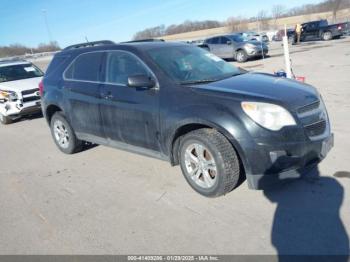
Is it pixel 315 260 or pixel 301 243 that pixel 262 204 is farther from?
pixel 315 260

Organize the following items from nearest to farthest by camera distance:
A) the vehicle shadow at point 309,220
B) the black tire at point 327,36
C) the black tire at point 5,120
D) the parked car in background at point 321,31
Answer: the vehicle shadow at point 309,220 → the black tire at point 5,120 → the parked car in background at point 321,31 → the black tire at point 327,36

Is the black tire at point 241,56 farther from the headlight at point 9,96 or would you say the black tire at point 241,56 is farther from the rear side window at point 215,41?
the headlight at point 9,96

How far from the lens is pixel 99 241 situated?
3.70 m

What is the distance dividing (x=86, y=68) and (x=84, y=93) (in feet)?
1.33

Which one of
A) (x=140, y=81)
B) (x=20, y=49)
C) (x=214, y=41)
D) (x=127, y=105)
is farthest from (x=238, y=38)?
(x=20, y=49)

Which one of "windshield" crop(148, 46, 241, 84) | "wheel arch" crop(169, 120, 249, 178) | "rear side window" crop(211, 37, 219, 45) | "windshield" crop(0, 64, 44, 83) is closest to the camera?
"wheel arch" crop(169, 120, 249, 178)

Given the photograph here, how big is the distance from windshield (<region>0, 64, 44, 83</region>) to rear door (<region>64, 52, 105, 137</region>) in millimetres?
5923

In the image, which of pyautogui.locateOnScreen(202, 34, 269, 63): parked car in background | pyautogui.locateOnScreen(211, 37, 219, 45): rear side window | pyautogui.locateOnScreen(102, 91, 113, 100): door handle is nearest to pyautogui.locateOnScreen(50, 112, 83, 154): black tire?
pyautogui.locateOnScreen(102, 91, 113, 100): door handle

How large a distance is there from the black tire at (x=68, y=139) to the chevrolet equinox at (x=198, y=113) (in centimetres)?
40

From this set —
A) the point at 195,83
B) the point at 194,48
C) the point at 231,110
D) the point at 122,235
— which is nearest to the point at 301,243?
the point at 231,110

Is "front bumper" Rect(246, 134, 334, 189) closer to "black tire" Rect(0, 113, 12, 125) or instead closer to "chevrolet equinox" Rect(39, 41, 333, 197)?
"chevrolet equinox" Rect(39, 41, 333, 197)

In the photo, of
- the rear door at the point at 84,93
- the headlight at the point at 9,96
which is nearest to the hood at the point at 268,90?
the rear door at the point at 84,93

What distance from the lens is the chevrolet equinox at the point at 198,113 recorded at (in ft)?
12.5

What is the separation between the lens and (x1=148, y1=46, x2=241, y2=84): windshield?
4.66 metres
